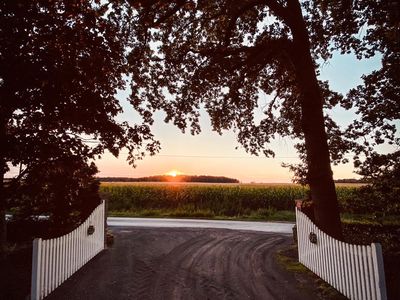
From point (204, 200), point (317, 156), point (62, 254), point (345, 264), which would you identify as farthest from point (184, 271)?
point (204, 200)

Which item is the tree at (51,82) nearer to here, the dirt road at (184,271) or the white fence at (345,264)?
the dirt road at (184,271)

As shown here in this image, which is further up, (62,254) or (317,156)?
(317,156)

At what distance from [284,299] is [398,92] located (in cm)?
735

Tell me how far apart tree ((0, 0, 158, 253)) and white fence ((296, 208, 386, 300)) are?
626cm

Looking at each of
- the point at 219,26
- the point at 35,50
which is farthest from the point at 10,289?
the point at 219,26

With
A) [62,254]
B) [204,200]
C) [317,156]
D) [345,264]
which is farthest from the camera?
[204,200]

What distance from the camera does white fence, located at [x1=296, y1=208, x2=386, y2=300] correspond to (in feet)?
19.2

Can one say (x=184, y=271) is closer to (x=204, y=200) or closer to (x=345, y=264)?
(x=345, y=264)

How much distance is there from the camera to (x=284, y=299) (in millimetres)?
7141

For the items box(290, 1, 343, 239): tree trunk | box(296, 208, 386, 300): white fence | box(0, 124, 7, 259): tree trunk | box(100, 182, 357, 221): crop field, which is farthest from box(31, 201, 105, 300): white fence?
box(100, 182, 357, 221): crop field

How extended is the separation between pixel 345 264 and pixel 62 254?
6598 millimetres

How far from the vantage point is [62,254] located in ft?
26.5

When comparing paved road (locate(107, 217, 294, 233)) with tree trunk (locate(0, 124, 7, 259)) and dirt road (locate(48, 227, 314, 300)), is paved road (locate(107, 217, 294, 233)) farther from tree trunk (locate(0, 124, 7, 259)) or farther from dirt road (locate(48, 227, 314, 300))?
tree trunk (locate(0, 124, 7, 259))

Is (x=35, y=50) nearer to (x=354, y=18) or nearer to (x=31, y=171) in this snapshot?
(x=31, y=171)
